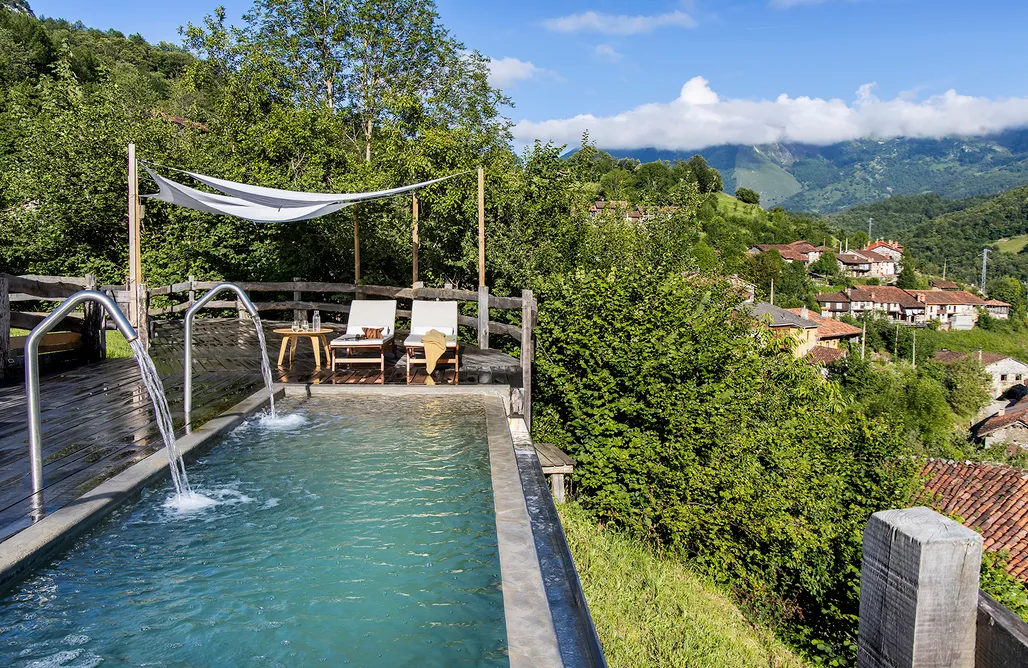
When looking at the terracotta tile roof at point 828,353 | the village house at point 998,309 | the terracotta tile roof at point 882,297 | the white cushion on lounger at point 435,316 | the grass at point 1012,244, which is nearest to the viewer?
the white cushion on lounger at point 435,316

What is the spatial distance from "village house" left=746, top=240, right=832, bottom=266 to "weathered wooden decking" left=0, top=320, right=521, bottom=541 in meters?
69.1

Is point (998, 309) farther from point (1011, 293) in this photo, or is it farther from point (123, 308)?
point (123, 308)

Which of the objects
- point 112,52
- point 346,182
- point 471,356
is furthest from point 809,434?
point 112,52

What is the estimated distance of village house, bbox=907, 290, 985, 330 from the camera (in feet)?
253

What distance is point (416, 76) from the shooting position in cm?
2172

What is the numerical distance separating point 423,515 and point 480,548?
548 mm

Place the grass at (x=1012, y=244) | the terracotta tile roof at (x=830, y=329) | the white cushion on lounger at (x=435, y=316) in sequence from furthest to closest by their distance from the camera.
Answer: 1. the grass at (x=1012, y=244)
2. the terracotta tile roof at (x=830, y=329)
3. the white cushion on lounger at (x=435, y=316)

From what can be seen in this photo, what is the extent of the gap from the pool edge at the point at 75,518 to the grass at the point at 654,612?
2806 mm

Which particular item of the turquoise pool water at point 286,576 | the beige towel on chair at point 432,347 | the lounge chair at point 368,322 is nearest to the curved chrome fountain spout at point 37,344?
the turquoise pool water at point 286,576

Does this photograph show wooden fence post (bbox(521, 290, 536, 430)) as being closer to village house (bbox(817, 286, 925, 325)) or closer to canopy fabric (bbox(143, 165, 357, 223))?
canopy fabric (bbox(143, 165, 357, 223))

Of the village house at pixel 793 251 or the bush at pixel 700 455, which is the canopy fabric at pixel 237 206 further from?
the village house at pixel 793 251

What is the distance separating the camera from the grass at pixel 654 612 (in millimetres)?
4457

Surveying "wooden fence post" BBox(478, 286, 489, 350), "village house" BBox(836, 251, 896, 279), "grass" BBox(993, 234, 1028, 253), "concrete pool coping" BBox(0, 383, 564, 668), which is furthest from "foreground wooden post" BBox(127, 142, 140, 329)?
"grass" BBox(993, 234, 1028, 253)

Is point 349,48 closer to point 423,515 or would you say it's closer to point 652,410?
point 652,410
